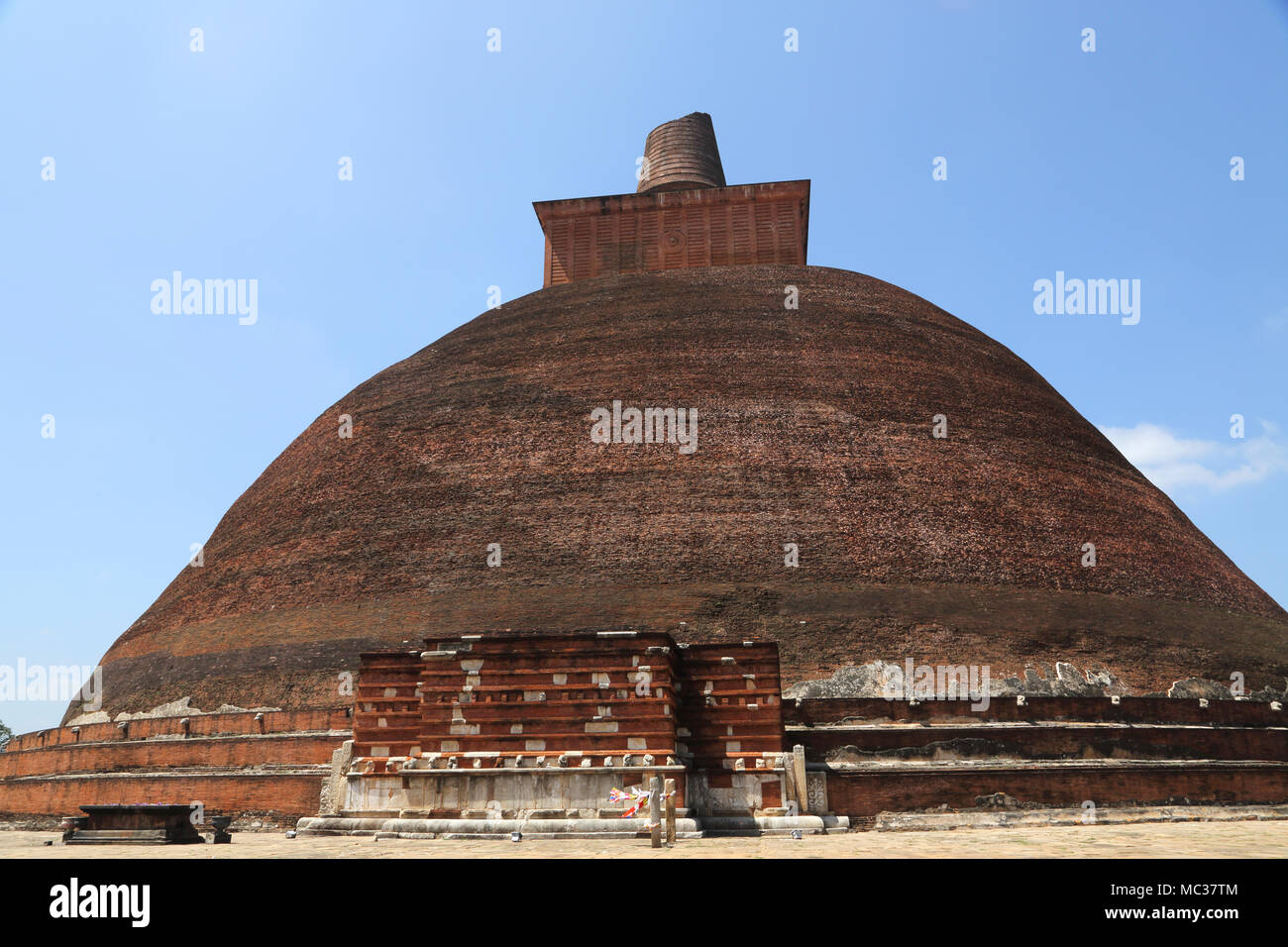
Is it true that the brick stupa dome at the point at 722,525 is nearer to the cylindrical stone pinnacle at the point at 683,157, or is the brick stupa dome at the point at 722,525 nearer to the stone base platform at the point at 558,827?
the stone base platform at the point at 558,827

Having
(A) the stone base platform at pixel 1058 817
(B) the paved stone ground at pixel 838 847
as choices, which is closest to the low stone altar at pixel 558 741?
(B) the paved stone ground at pixel 838 847

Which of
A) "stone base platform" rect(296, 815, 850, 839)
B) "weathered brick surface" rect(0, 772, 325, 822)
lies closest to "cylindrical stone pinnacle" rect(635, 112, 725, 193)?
"weathered brick surface" rect(0, 772, 325, 822)

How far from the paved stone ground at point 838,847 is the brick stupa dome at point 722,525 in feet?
10.7

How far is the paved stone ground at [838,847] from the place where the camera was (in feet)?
23.4

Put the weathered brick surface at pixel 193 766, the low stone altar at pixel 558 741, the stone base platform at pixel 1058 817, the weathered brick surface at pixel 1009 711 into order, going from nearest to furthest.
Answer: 1. the low stone altar at pixel 558 741
2. the stone base platform at pixel 1058 817
3. the weathered brick surface at pixel 1009 711
4. the weathered brick surface at pixel 193 766

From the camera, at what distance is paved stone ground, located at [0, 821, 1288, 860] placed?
23.4ft

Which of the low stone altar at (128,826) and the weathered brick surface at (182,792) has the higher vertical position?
the low stone altar at (128,826)

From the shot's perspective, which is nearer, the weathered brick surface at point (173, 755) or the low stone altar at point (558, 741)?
the low stone altar at point (558, 741)

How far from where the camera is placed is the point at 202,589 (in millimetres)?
16797

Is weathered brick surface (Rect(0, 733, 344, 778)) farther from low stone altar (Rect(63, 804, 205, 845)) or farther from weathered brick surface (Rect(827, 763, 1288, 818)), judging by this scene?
weathered brick surface (Rect(827, 763, 1288, 818))

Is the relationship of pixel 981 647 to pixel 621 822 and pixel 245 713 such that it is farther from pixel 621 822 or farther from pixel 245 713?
pixel 245 713

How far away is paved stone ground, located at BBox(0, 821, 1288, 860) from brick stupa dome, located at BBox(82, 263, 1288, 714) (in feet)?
10.7

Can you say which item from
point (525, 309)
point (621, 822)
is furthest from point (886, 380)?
point (621, 822)
